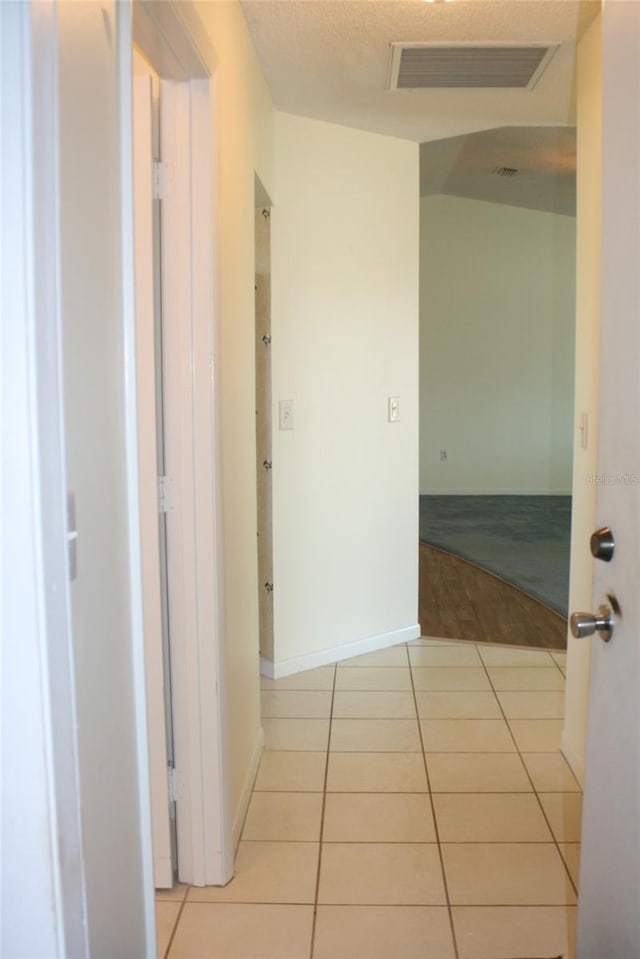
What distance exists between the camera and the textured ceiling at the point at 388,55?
7.89 feet

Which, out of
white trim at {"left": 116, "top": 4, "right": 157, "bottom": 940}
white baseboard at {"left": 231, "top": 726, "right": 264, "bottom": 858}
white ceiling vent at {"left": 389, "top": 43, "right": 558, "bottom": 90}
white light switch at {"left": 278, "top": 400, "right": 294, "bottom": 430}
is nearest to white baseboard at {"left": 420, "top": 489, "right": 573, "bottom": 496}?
white light switch at {"left": 278, "top": 400, "right": 294, "bottom": 430}

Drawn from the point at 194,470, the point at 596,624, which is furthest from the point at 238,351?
the point at 596,624

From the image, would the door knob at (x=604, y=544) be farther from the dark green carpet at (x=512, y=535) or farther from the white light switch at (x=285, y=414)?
the dark green carpet at (x=512, y=535)

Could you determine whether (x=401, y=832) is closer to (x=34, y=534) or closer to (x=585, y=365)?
(x=585, y=365)

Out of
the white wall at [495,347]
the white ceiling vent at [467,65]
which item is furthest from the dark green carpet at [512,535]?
the white ceiling vent at [467,65]

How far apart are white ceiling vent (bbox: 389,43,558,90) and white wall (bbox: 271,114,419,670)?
620 millimetres

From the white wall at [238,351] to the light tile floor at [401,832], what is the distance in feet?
0.69

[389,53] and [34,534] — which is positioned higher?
[389,53]

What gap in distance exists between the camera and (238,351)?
2363 mm

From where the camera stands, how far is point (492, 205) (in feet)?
26.6

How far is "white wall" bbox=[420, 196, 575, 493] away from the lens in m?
8.19

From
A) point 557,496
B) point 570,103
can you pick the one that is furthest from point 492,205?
point 570,103

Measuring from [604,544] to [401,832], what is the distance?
1.47 metres

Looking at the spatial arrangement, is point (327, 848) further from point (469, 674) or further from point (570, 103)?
point (570, 103)
